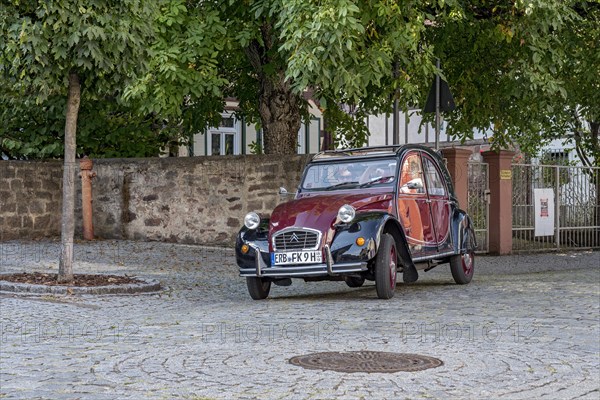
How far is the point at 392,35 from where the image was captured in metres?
17.8

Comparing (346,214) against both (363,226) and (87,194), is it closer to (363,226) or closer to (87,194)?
(363,226)

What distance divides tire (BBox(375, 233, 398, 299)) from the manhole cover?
172 inches

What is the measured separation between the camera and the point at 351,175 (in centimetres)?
1451

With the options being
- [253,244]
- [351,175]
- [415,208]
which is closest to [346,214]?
[253,244]

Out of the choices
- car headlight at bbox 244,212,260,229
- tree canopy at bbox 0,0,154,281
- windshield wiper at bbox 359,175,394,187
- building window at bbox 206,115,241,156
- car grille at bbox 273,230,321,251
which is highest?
building window at bbox 206,115,241,156

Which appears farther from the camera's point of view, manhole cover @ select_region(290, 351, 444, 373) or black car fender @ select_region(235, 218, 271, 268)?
black car fender @ select_region(235, 218, 271, 268)

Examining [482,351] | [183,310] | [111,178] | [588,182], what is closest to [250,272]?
[183,310]

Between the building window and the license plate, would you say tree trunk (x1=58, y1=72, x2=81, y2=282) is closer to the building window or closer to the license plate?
the license plate

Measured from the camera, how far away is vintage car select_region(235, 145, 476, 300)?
42.1ft

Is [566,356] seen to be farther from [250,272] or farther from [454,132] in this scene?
[454,132]

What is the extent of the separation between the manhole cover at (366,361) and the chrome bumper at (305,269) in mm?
4179

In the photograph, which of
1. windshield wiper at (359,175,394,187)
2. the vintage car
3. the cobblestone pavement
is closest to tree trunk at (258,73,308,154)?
the cobblestone pavement

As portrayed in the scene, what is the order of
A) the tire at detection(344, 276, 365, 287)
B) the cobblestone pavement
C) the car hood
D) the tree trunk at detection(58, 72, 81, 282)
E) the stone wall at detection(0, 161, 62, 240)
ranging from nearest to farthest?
the cobblestone pavement < the car hood < the tree trunk at detection(58, 72, 81, 282) < the tire at detection(344, 276, 365, 287) < the stone wall at detection(0, 161, 62, 240)

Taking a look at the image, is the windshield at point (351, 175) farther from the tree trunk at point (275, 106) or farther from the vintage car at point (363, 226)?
the tree trunk at point (275, 106)
